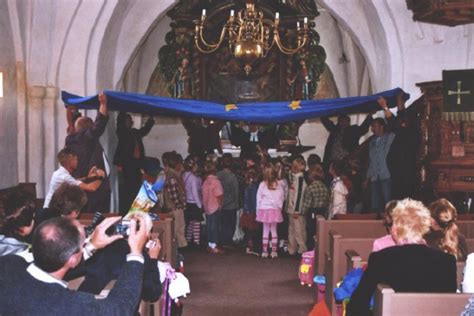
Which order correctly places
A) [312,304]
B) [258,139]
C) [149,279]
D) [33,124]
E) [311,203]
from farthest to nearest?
[258,139], [33,124], [311,203], [312,304], [149,279]

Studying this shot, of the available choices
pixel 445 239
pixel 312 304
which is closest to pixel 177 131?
pixel 312 304

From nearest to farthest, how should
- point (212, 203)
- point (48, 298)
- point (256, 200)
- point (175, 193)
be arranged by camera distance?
point (48, 298) → point (175, 193) → point (256, 200) → point (212, 203)

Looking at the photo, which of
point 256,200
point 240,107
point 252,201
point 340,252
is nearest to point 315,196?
point 256,200

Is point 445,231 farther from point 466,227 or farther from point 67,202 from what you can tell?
point 67,202

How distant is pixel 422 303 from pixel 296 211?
21.1ft

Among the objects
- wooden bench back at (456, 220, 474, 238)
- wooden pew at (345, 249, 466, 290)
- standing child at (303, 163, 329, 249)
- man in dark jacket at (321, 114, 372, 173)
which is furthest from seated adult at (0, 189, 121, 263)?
man in dark jacket at (321, 114, 372, 173)

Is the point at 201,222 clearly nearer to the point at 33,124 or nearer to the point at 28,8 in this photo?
the point at 33,124

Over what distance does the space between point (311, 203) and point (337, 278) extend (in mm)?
3529

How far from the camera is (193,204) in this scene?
10797 millimetres

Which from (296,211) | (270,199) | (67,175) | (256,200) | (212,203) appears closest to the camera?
(67,175)

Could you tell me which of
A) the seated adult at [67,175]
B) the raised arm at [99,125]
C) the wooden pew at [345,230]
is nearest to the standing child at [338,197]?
the wooden pew at [345,230]

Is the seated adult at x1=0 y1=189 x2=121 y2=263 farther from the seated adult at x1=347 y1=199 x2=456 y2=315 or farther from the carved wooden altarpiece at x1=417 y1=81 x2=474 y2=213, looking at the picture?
the carved wooden altarpiece at x1=417 y1=81 x2=474 y2=213

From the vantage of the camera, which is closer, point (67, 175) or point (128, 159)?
point (67, 175)

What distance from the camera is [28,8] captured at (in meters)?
10.0
